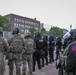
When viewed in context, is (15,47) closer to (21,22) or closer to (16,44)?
(16,44)

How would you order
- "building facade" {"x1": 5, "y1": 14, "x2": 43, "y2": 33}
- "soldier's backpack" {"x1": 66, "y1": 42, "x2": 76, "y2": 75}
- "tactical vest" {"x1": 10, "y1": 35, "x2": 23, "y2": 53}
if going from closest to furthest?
"soldier's backpack" {"x1": 66, "y1": 42, "x2": 76, "y2": 75}
"tactical vest" {"x1": 10, "y1": 35, "x2": 23, "y2": 53}
"building facade" {"x1": 5, "y1": 14, "x2": 43, "y2": 33}

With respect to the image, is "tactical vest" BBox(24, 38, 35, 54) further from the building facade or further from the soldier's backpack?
the building facade

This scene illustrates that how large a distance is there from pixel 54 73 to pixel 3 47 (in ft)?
15.4

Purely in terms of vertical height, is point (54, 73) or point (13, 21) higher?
point (13, 21)

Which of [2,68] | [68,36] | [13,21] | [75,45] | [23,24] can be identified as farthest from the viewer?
Result: [23,24]

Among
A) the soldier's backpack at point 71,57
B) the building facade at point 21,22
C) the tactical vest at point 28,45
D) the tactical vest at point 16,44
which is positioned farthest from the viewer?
the building facade at point 21,22

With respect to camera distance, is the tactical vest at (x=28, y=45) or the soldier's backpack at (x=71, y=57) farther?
the tactical vest at (x=28, y=45)

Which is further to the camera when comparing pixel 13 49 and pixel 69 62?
pixel 13 49

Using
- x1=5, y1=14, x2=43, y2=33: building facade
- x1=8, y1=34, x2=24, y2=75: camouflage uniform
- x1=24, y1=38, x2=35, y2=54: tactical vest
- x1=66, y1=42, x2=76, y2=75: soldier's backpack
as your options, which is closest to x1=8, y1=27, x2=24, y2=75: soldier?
x1=8, y1=34, x2=24, y2=75: camouflage uniform

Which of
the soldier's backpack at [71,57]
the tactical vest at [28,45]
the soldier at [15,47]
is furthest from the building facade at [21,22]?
the soldier's backpack at [71,57]

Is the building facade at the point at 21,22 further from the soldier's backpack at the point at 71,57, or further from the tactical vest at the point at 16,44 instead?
the soldier's backpack at the point at 71,57

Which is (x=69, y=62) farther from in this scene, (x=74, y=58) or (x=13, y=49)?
(x=13, y=49)

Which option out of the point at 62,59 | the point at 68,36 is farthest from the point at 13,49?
the point at 62,59

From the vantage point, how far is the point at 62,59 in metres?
5.06
